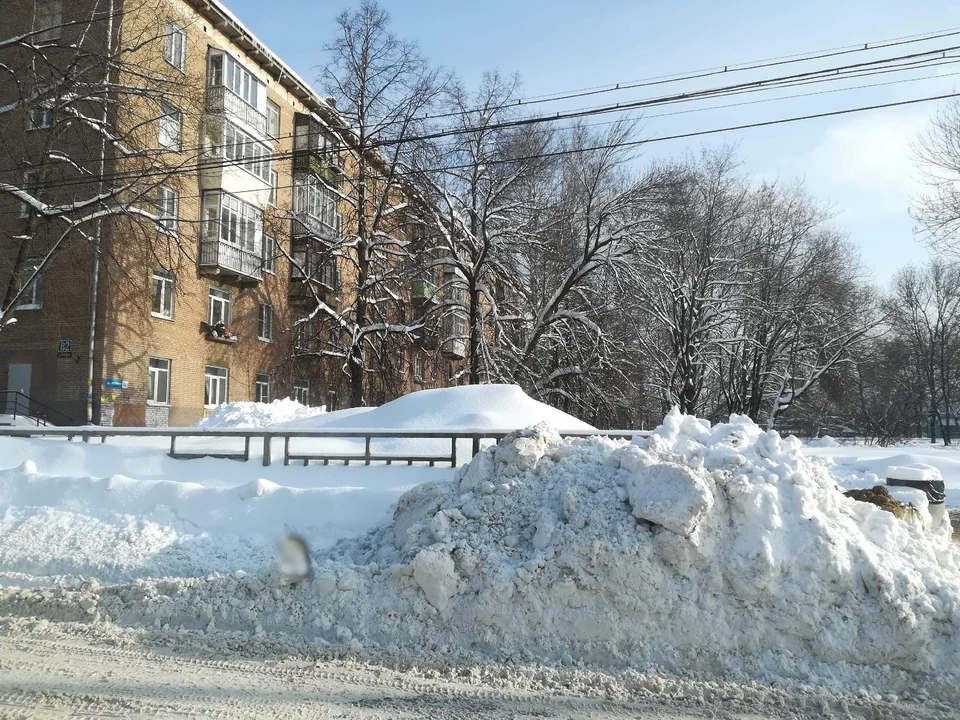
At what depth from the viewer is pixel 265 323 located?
92.6ft

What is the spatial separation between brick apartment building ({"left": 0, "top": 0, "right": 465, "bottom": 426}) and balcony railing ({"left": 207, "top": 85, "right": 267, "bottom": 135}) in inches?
3.2

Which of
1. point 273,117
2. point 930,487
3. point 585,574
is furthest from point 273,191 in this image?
point 585,574

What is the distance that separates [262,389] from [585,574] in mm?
24369

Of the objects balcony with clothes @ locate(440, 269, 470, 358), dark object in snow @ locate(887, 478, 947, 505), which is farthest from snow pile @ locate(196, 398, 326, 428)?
dark object in snow @ locate(887, 478, 947, 505)

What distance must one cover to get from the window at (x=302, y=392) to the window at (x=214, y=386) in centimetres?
376

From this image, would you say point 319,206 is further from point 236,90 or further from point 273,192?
point 236,90

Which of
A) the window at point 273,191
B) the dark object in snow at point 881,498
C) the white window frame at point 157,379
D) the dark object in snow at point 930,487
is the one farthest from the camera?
the window at point 273,191

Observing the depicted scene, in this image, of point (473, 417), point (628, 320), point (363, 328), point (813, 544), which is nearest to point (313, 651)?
point (813, 544)

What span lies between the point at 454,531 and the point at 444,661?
1.21 metres

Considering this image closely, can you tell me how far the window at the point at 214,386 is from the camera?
24.9 m

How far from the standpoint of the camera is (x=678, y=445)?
689 cm

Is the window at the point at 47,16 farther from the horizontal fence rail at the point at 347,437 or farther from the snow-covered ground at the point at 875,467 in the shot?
the snow-covered ground at the point at 875,467

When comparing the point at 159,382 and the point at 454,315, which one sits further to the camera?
the point at 454,315

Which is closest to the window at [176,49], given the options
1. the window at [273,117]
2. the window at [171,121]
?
the window at [171,121]
